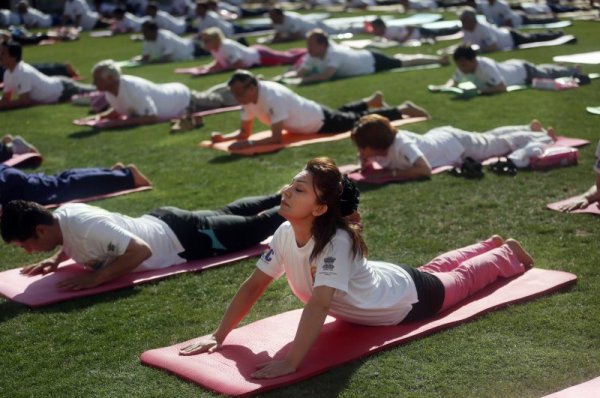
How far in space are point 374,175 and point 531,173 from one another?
139cm

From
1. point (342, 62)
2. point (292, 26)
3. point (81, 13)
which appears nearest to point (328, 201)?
point (342, 62)

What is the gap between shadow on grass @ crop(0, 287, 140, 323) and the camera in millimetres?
5902

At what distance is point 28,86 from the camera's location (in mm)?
14141

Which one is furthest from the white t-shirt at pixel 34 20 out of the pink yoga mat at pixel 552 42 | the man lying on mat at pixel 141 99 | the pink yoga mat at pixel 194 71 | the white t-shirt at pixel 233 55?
the man lying on mat at pixel 141 99

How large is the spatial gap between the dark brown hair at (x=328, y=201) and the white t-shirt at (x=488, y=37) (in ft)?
42.0

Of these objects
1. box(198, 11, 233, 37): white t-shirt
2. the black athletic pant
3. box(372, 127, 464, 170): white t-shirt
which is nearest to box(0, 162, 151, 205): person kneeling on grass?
box(372, 127, 464, 170): white t-shirt

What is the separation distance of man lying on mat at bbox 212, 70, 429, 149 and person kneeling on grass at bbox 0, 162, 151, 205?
1.62 meters

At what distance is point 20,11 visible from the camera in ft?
92.8

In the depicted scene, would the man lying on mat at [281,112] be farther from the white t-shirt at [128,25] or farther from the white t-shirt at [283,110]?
the white t-shirt at [128,25]

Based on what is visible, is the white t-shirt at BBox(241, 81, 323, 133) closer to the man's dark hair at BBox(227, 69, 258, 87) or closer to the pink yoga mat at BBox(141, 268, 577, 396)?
the man's dark hair at BBox(227, 69, 258, 87)

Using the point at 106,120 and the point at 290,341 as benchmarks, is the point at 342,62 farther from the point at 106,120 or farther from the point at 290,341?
the point at 290,341

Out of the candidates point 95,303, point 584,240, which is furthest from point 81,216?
point 584,240

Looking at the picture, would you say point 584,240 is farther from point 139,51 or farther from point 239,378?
point 139,51

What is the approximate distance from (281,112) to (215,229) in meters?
3.83
